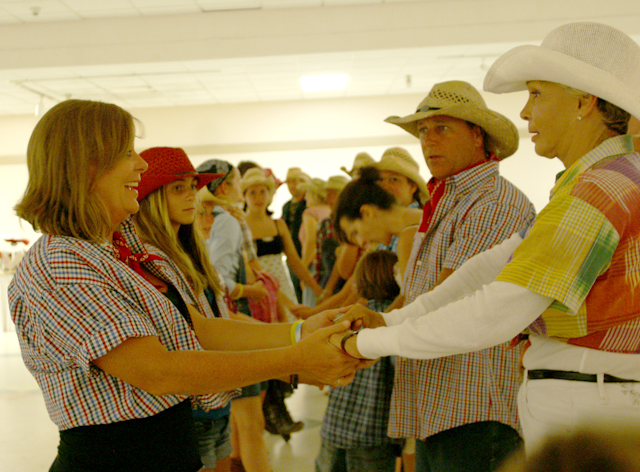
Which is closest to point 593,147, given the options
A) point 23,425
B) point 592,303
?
point 592,303

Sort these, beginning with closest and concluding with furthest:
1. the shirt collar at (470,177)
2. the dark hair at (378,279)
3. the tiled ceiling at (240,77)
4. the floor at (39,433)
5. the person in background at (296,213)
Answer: the shirt collar at (470,177), the dark hair at (378,279), the floor at (39,433), the person in background at (296,213), the tiled ceiling at (240,77)

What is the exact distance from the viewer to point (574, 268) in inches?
41.0

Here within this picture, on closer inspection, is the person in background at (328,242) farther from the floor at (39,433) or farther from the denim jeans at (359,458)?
the denim jeans at (359,458)

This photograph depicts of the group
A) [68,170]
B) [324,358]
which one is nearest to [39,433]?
[324,358]

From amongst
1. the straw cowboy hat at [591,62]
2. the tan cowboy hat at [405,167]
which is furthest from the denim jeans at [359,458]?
the straw cowboy hat at [591,62]

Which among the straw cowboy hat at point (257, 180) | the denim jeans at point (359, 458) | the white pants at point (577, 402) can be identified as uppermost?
the straw cowboy hat at point (257, 180)

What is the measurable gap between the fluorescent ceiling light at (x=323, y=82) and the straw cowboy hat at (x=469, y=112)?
7293mm

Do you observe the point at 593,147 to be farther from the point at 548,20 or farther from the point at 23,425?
the point at 548,20

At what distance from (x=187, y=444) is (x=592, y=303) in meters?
0.92

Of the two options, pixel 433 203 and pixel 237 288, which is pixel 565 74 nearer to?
pixel 433 203

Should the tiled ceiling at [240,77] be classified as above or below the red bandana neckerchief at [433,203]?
above

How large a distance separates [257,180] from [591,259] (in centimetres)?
335

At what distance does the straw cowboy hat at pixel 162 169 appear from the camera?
2.05m

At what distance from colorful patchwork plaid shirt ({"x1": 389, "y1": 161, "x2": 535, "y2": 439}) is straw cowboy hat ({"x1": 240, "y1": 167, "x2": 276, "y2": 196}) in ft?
8.15
